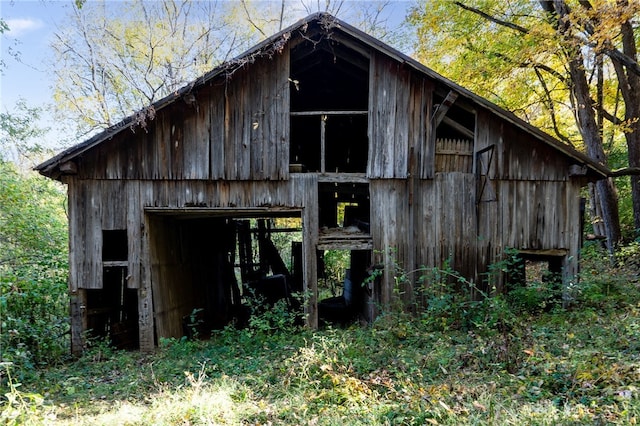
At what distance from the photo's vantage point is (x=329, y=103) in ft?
39.9

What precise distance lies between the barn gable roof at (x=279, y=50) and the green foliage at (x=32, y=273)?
3.03 meters

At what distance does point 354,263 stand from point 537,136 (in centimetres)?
747

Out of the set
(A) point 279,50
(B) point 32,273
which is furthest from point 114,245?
(A) point 279,50

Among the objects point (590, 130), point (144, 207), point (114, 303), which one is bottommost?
point (114, 303)

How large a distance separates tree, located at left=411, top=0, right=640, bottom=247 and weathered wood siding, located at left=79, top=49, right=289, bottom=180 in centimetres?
763

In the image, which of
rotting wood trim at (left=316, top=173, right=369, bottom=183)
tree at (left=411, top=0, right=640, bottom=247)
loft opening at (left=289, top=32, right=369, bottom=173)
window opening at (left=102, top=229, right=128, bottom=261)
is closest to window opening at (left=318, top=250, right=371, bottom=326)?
rotting wood trim at (left=316, top=173, right=369, bottom=183)

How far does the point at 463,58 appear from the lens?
48.8ft

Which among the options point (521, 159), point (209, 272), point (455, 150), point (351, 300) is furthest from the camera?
point (351, 300)

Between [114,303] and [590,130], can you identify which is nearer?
[114,303]

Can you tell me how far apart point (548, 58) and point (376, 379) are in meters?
14.1

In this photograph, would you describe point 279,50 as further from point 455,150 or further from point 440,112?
point 455,150

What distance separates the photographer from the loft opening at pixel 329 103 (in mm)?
8805

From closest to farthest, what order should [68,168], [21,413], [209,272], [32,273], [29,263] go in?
[21,413] < [68,168] < [32,273] < [29,263] < [209,272]

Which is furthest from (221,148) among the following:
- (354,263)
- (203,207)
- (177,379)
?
(354,263)
